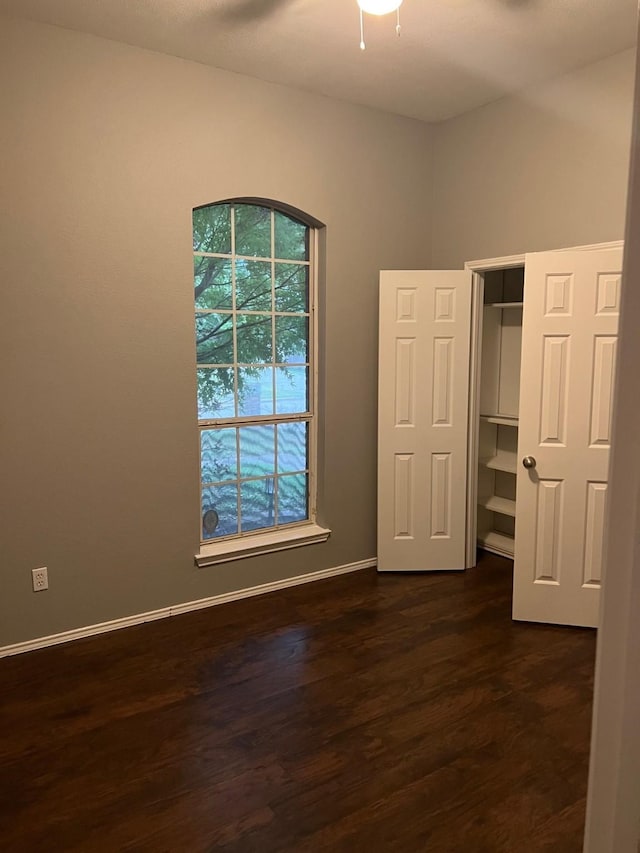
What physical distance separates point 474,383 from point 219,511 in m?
1.87

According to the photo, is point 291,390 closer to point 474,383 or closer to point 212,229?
point 212,229

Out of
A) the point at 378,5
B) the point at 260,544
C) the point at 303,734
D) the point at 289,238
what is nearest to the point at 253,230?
the point at 289,238

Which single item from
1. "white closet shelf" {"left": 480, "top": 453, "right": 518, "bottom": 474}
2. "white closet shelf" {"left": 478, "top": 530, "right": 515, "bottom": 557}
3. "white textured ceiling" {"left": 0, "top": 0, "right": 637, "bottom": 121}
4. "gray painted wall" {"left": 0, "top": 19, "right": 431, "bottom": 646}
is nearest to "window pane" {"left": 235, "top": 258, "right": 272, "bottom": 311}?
"gray painted wall" {"left": 0, "top": 19, "right": 431, "bottom": 646}

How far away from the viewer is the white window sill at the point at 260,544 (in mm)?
3629

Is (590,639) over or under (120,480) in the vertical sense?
under

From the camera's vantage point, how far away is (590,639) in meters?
3.22

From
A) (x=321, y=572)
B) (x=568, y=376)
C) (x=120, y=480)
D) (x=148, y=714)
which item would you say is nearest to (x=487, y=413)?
(x=568, y=376)

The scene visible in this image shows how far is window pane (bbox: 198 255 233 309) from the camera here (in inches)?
139

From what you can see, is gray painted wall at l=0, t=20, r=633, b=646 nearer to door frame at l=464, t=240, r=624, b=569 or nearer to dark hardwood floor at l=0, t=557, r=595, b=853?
door frame at l=464, t=240, r=624, b=569

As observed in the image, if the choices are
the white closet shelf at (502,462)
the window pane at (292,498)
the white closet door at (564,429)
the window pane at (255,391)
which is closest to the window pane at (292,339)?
the window pane at (255,391)

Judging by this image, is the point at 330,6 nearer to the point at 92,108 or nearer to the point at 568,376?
the point at 92,108

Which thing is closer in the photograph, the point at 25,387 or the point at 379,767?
the point at 379,767

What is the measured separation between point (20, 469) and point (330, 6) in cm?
260

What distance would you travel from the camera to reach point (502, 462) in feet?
14.5
